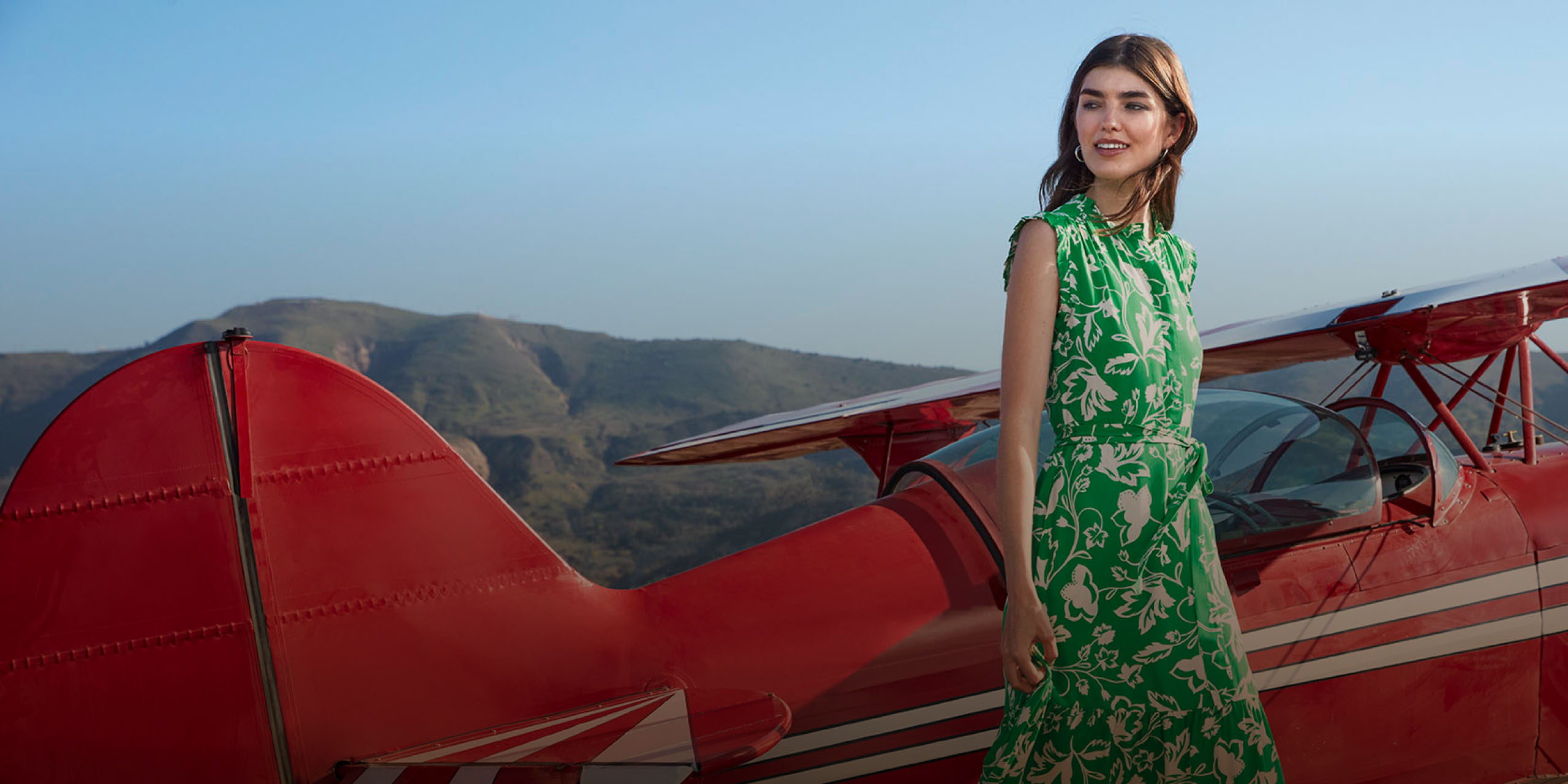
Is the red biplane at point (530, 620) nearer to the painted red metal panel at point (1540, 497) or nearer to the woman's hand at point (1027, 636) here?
the painted red metal panel at point (1540, 497)

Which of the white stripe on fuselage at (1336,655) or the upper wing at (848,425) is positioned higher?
the upper wing at (848,425)

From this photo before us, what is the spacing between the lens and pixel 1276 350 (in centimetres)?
479

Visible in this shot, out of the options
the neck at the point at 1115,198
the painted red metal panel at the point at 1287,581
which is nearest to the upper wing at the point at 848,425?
the painted red metal panel at the point at 1287,581

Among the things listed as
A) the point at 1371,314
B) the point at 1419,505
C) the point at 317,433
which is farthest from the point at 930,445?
the point at 317,433

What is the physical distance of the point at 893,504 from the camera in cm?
272

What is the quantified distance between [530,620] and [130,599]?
0.89 metres

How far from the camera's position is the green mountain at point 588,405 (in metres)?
26.3

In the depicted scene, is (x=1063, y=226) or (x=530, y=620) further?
(x=530, y=620)

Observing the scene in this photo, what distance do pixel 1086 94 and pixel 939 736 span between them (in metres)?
1.57

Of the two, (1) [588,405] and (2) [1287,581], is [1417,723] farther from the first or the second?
(1) [588,405]

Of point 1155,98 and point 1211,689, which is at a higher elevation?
point 1155,98

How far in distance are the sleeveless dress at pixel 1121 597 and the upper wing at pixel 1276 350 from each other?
2.52 metres

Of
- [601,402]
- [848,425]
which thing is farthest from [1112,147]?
[601,402]

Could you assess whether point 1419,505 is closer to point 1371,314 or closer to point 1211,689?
point 1371,314
